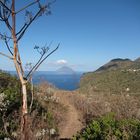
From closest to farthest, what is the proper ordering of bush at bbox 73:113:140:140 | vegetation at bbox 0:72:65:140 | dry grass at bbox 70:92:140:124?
bush at bbox 73:113:140:140 < vegetation at bbox 0:72:65:140 < dry grass at bbox 70:92:140:124

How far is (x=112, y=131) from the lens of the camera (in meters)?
8.72

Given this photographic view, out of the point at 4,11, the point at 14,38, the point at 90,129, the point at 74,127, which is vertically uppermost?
the point at 4,11

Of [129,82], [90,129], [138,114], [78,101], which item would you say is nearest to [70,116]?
[78,101]

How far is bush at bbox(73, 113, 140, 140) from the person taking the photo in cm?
827

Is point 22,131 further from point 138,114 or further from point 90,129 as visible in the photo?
point 138,114

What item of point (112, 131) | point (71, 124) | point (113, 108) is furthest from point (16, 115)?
point (113, 108)

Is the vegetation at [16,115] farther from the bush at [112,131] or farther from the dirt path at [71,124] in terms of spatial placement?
the bush at [112,131]

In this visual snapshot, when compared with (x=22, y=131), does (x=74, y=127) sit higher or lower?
lower

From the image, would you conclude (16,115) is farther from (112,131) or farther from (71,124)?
(71,124)

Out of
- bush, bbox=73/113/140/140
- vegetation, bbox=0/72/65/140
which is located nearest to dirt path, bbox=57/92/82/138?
vegetation, bbox=0/72/65/140

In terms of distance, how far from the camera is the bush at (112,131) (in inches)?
326

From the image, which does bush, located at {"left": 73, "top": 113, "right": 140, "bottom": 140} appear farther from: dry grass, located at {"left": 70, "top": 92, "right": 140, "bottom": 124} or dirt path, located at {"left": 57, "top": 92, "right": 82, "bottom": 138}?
dirt path, located at {"left": 57, "top": 92, "right": 82, "bottom": 138}

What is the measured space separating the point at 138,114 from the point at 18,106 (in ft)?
17.6

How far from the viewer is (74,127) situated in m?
15.6
